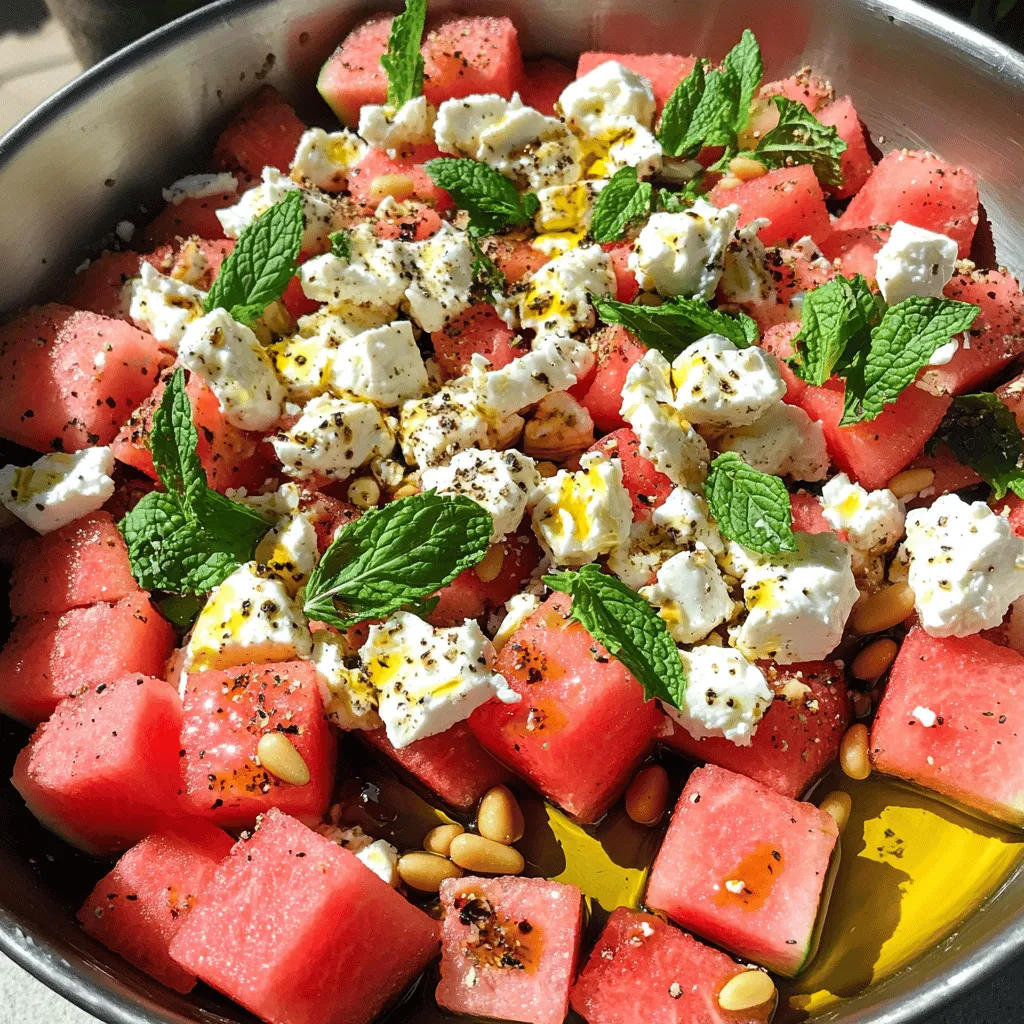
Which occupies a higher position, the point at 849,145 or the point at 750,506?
the point at 849,145

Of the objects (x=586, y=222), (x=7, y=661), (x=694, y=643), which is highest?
(x=586, y=222)

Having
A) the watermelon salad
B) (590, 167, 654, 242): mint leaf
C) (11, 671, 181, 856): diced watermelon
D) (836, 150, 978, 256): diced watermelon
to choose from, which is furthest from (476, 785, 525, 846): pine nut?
(836, 150, 978, 256): diced watermelon

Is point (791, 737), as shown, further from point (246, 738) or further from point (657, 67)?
point (657, 67)

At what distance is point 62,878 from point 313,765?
53 cm

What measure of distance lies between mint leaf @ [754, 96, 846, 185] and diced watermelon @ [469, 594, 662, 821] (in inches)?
48.7

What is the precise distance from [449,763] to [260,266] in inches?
43.7

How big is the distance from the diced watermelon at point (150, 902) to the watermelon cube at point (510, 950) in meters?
0.45

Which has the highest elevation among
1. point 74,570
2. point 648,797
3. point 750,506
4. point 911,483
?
point 911,483

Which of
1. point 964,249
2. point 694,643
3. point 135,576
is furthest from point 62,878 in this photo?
point 964,249

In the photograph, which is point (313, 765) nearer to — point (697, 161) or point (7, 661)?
point (7, 661)

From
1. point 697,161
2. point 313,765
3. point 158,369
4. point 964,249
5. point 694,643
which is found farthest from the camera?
point 697,161

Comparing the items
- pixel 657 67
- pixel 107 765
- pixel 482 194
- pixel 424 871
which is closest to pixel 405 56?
pixel 482 194

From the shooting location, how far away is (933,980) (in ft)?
4.82

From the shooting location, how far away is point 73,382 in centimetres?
200
